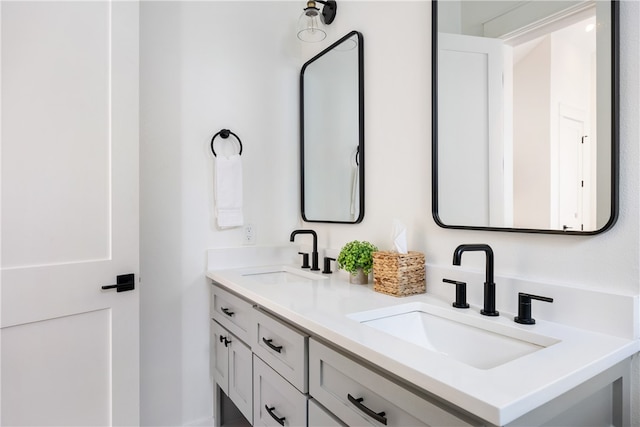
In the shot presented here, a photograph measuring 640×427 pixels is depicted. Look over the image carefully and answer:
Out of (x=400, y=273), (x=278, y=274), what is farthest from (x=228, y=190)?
(x=400, y=273)

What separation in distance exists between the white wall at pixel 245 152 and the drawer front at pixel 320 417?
1.95 ft

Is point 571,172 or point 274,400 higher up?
point 571,172

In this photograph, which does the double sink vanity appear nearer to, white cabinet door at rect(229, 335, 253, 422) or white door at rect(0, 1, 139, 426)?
white cabinet door at rect(229, 335, 253, 422)

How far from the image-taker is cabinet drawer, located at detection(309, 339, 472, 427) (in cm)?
74

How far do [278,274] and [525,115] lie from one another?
1.37 metres

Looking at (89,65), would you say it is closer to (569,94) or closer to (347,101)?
(347,101)

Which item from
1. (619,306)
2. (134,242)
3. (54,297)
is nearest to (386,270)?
(619,306)

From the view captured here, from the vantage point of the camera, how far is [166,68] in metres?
1.86

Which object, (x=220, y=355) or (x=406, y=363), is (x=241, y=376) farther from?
(x=406, y=363)

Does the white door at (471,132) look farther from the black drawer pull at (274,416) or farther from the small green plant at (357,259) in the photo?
the black drawer pull at (274,416)

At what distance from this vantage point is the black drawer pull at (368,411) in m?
0.83

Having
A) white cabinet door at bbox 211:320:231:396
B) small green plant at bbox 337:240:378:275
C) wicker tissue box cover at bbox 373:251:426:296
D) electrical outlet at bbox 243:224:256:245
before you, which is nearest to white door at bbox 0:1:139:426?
white cabinet door at bbox 211:320:231:396

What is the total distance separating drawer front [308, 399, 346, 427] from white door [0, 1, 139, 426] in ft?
2.98

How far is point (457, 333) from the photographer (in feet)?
3.62
